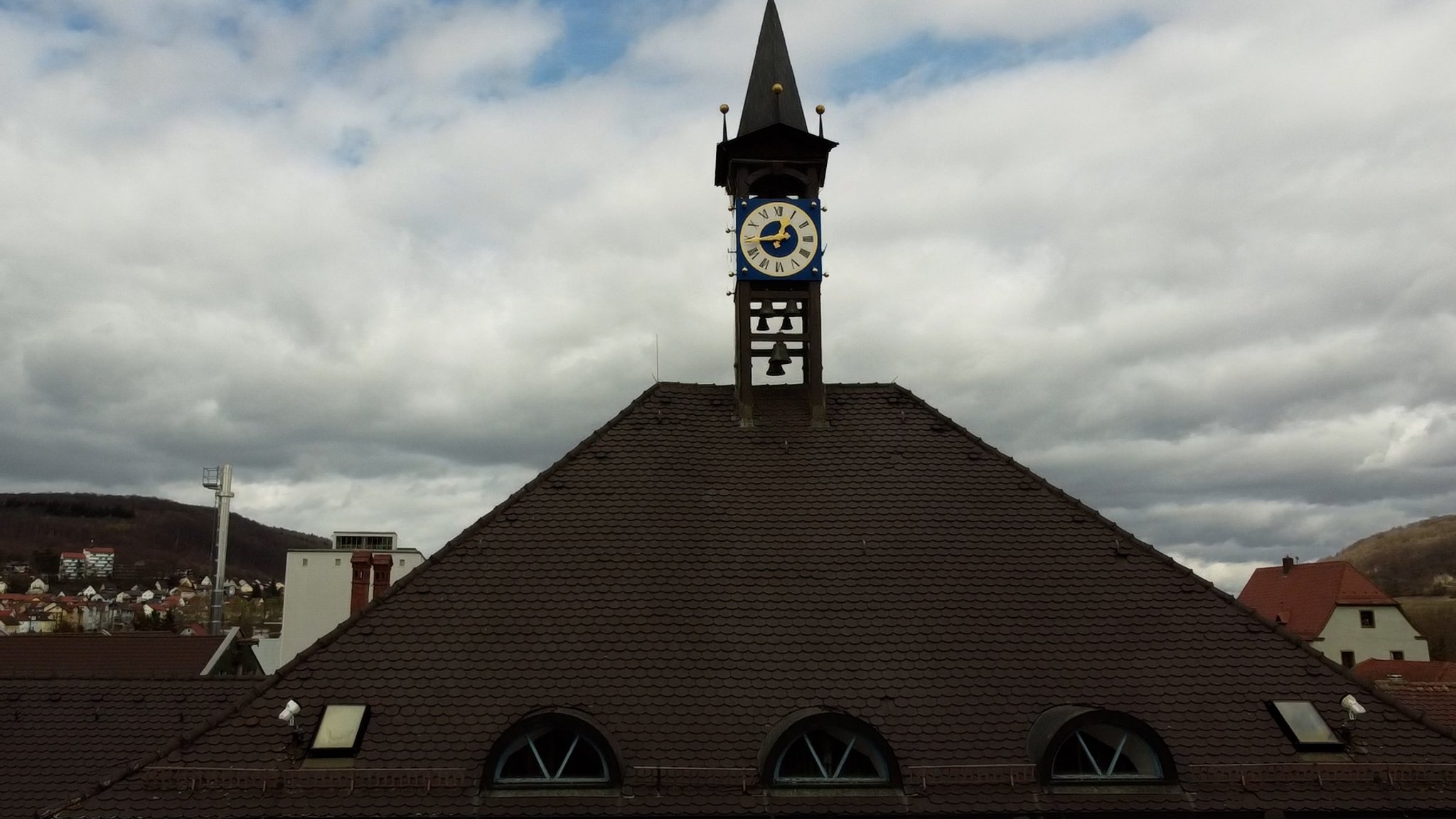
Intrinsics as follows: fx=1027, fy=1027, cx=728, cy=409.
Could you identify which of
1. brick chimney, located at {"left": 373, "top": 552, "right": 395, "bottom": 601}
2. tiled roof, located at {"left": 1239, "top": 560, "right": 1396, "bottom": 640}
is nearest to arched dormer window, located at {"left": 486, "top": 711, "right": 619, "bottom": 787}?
brick chimney, located at {"left": 373, "top": 552, "right": 395, "bottom": 601}

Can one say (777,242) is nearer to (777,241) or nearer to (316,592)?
(777,241)

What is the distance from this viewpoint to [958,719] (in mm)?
12266

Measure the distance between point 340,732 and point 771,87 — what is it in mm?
12695

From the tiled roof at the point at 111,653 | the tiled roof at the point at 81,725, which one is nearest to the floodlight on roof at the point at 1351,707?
the tiled roof at the point at 81,725

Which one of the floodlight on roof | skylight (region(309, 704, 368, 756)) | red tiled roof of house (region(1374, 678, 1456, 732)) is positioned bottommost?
red tiled roof of house (region(1374, 678, 1456, 732))

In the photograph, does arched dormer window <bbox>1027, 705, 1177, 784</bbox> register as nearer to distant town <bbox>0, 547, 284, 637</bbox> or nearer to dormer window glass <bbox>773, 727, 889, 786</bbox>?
dormer window glass <bbox>773, 727, 889, 786</bbox>

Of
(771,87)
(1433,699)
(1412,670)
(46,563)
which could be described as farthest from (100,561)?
(1433,699)

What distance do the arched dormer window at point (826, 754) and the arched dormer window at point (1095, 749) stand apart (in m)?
1.76

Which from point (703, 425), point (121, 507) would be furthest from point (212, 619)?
point (121, 507)

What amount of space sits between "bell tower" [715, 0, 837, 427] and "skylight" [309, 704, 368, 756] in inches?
282

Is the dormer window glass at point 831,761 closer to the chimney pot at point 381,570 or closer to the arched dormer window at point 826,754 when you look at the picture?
the arched dormer window at point 826,754

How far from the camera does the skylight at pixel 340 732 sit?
1173 centimetres

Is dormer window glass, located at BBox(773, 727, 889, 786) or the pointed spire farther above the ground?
the pointed spire

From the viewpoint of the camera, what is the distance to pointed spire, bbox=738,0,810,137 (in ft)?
59.3
